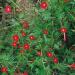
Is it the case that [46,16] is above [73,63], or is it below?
above

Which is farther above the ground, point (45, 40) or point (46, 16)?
point (46, 16)

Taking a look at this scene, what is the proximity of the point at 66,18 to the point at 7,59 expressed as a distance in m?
0.69

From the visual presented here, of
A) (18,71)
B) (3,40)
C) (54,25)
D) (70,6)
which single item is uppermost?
(70,6)

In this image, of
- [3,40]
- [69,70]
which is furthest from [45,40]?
[3,40]

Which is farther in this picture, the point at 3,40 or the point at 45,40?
the point at 3,40

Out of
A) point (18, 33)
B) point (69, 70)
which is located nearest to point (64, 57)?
point (69, 70)

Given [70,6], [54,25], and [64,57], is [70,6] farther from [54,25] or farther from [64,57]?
[64,57]

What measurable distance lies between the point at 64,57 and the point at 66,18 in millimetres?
393

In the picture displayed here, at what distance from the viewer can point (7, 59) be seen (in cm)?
283

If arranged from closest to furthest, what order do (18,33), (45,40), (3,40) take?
(45,40) < (18,33) < (3,40)

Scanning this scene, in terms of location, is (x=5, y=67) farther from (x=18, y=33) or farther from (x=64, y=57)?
(x=64, y=57)

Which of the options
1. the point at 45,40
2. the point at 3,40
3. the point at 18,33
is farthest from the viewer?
the point at 3,40

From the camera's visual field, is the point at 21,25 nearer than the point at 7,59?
No

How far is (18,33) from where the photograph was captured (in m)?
2.98
